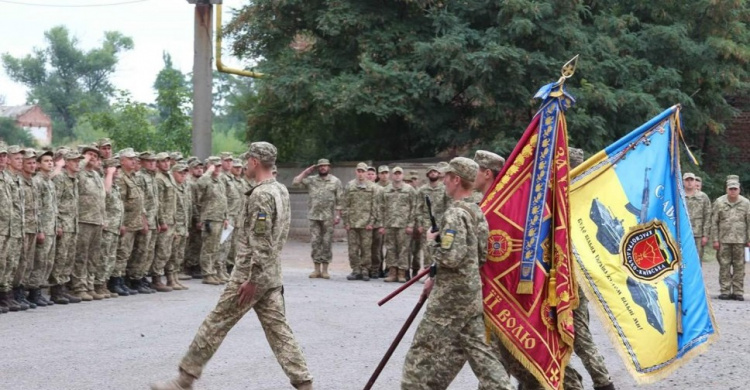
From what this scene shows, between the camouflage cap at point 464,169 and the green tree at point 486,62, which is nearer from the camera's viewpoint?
the camouflage cap at point 464,169

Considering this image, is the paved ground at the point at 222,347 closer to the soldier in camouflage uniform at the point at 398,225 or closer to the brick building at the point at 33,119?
the soldier in camouflage uniform at the point at 398,225

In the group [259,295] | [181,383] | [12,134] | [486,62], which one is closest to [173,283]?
[181,383]

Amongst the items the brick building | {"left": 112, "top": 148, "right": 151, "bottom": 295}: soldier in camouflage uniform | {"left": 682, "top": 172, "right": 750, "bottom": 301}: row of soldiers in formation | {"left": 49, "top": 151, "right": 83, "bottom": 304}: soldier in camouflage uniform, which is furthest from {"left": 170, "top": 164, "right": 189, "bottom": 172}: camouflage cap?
the brick building

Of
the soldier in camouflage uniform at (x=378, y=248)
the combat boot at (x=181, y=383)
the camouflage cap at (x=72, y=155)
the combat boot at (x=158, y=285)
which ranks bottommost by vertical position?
the combat boot at (x=181, y=383)

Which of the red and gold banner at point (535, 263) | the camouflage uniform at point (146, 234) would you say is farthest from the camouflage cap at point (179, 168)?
the red and gold banner at point (535, 263)

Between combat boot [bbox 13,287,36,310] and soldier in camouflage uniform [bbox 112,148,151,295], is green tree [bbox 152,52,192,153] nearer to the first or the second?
soldier in camouflage uniform [bbox 112,148,151,295]

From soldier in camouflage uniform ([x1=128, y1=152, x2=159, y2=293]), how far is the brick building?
170 feet

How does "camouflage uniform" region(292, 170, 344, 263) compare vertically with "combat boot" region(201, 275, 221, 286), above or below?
above

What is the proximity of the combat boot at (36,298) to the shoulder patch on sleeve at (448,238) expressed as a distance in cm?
854

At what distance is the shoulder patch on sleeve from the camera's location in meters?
7.07

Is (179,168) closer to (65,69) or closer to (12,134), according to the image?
(12,134)

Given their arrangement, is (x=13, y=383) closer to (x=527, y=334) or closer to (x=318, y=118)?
(x=527, y=334)

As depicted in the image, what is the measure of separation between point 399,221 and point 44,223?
23.0 feet

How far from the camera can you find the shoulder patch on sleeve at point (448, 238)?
7.07 meters
